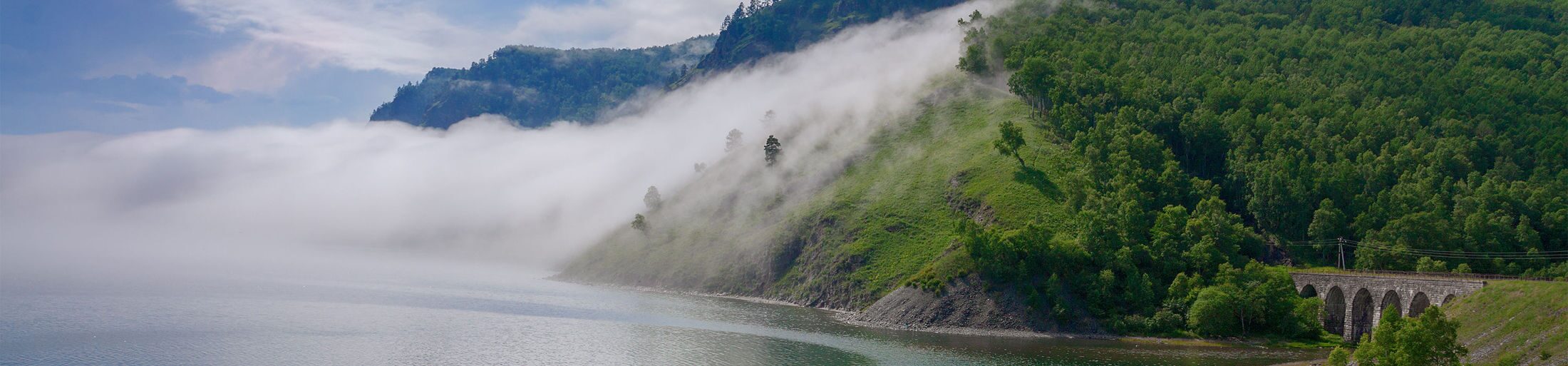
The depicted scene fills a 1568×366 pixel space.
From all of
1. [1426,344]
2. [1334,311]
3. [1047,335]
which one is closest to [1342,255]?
[1334,311]

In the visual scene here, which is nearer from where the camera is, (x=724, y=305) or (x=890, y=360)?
(x=890, y=360)

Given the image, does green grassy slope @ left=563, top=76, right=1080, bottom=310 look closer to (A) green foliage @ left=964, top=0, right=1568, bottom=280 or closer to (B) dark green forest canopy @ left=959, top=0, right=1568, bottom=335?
(B) dark green forest canopy @ left=959, top=0, right=1568, bottom=335

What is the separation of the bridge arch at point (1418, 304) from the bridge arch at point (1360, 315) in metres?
8.91

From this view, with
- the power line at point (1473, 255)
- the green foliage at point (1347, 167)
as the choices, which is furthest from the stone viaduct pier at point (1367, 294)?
the power line at point (1473, 255)

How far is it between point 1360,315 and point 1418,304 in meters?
11.5

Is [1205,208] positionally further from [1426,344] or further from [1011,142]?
[1426,344]

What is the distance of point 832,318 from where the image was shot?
148 metres

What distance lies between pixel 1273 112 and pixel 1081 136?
36678mm

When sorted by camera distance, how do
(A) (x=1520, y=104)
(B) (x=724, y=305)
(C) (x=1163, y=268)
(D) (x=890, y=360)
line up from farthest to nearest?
(A) (x=1520, y=104) → (B) (x=724, y=305) → (C) (x=1163, y=268) → (D) (x=890, y=360)

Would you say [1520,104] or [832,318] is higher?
[1520,104]

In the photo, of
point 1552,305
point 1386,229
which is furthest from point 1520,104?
point 1552,305

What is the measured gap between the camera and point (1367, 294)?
121500 millimetres

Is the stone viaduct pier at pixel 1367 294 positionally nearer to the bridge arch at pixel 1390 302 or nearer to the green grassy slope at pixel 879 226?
the bridge arch at pixel 1390 302

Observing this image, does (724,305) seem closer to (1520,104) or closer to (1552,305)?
(1552,305)
